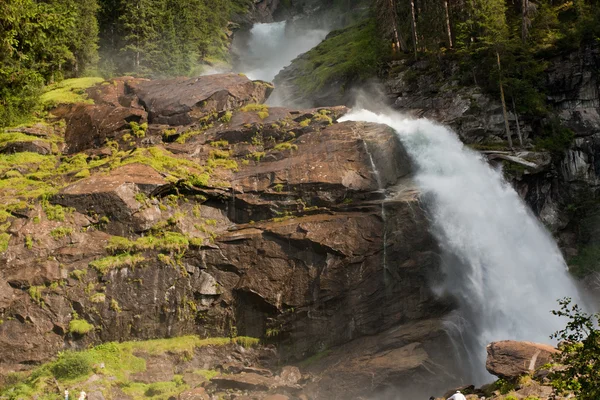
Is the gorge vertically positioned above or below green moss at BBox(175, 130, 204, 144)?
below

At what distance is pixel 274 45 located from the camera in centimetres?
6494

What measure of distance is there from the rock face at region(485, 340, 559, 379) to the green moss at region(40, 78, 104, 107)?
2630 centimetres

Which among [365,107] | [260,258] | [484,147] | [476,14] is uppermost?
[476,14]

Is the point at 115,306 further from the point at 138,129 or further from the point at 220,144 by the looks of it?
the point at 138,129

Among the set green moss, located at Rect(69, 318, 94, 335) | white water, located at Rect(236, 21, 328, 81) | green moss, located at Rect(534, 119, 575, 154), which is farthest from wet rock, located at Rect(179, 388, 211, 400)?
white water, located at Rect(236, 21, 328, 81)

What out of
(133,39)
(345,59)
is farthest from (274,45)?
(133,39)

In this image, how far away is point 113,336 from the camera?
1914 cm

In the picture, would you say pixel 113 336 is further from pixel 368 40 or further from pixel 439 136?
pixel 368 40

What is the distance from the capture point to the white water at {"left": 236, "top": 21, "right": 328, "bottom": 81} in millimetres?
59344

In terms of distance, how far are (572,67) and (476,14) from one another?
704 cm

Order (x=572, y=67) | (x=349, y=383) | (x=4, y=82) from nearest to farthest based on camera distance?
(x=4, y=82), (x=349, y=383), (x=572, y=67)

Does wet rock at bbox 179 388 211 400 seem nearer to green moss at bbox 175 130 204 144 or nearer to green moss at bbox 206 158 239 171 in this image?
green moss at bbox 206 158 239 171

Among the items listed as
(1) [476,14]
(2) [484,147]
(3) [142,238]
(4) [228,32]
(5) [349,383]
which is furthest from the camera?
(4) [228,32]

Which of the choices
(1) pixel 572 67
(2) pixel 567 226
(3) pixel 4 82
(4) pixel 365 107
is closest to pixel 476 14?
(1) pixel 572 67
